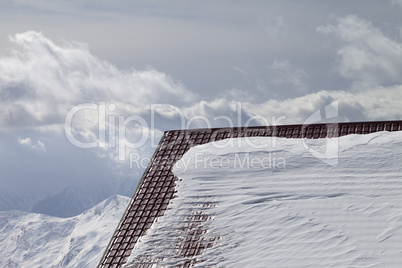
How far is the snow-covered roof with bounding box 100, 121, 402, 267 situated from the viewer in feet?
43.5

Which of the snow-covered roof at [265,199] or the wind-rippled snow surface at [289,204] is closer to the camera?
the wind-rippled snow surface at [289,204]

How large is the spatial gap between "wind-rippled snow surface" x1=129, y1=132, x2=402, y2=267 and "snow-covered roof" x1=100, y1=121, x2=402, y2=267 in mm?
24

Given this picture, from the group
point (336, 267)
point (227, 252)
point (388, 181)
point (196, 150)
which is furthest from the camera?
point (196, 150)

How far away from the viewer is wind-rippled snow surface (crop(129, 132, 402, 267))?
12867 millimetres

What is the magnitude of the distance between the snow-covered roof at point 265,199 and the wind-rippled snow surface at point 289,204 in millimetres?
24

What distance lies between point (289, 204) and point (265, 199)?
0.70 meters

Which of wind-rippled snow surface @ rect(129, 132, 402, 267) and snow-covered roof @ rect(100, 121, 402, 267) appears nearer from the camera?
wind-rippled snow surface @ rect(129, 132, 402, 267)

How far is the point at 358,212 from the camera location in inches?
543

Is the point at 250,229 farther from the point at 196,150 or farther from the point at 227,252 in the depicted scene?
the point at 196,150

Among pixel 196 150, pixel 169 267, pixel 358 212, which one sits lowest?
pixel 169 267

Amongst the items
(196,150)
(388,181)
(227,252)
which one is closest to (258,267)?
(227,252)

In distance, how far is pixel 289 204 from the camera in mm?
14594

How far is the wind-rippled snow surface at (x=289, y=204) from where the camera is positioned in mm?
12867

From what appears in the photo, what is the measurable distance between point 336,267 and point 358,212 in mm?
2042
